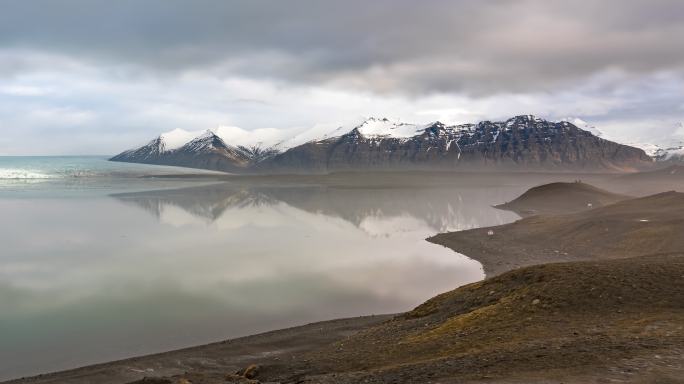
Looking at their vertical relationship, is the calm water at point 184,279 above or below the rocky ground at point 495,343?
below

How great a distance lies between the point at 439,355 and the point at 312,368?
450cm

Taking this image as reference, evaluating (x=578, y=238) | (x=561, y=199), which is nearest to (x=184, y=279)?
(x=578, y=238)

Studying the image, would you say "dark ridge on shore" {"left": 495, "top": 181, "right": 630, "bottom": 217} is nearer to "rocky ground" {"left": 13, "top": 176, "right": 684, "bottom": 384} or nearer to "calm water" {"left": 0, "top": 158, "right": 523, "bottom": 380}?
"calm water" {"left": 0, "top": 158, "right": 523, "bottom": 380}

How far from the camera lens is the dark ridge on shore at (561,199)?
3770 inches

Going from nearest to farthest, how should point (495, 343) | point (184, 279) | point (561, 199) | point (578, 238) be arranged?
point (495, 343) < point (184, 279) < point (578, 238) < point (561, 199)

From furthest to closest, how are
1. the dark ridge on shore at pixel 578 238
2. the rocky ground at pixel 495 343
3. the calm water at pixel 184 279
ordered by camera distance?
the dark ridge on shore at pixel 578 238
the calm water at pixel 184 279
the rocky ground at pixel 495 343

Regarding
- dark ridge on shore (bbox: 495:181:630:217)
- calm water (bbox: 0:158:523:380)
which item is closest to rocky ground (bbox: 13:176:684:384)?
calm water (bbox: 0:158:523:380)

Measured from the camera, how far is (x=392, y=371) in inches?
577

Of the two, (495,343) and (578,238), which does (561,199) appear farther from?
(495,343)

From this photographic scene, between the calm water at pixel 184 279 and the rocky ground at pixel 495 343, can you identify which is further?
the calm water at pixel 184 279

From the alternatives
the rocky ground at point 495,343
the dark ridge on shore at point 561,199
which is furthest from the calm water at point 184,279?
the dark ridge on shore at point 561,199

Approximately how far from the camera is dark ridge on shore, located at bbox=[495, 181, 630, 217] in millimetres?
95750

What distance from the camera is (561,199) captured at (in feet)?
339

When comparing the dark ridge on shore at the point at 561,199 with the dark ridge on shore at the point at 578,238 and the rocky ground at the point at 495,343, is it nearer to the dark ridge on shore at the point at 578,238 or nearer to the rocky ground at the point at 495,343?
the dark ridge on shore at the point at 578,238
